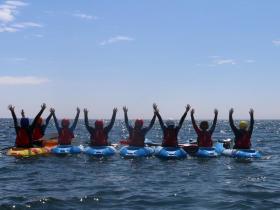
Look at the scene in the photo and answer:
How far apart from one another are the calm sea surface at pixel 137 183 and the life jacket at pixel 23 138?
0.91m

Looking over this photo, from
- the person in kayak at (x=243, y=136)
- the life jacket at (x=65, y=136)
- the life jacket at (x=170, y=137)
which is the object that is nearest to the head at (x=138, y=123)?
the life jacket at (x=170, y=137)

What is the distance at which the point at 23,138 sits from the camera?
23375 mm

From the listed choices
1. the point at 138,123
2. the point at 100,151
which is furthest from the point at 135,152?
the point at 100,151

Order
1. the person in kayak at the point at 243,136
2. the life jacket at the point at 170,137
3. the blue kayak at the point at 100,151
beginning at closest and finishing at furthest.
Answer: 1. the life jacket at the point at 170,137
2. the person in kayak at the point at 243,136
3. the blue kayak at the point at 100,151

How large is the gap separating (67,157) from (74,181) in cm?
726

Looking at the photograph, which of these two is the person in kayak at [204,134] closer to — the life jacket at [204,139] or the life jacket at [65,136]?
the life jacket at [204,139]

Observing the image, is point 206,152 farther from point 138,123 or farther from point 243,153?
point 138,123

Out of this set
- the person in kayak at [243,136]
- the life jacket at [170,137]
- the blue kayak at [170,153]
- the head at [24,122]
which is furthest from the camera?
the head at [24,122]

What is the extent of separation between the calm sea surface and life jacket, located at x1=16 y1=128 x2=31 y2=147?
911 mm

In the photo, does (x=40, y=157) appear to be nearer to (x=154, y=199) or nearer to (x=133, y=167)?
(x=133, y=167)

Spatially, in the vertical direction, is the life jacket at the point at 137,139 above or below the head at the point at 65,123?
below

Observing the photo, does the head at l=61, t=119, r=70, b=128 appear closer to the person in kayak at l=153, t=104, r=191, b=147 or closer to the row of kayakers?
the row of kayakers

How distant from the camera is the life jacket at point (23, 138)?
23286 millimetres

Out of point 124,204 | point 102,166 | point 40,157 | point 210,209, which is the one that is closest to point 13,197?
point 124,204
